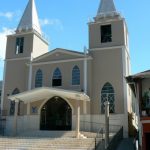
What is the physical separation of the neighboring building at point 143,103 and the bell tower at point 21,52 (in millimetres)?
14648

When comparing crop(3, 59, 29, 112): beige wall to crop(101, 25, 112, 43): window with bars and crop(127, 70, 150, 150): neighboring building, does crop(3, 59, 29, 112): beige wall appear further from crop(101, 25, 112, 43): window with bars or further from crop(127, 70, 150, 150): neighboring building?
crop(127, 70, 150, 150): neighboring building

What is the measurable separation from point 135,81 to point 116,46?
11.2 meters

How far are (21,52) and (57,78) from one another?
5579 millimetres

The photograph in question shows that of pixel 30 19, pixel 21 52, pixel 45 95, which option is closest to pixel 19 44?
pixel 21 52

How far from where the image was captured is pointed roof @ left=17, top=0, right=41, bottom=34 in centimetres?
3211

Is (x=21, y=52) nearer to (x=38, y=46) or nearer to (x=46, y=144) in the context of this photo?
(x=38, y=46)

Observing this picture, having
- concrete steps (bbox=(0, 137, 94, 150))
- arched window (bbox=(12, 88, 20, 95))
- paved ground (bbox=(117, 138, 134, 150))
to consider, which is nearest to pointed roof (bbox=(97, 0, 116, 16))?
arched window (bbox=(12, 88, 20, 95))

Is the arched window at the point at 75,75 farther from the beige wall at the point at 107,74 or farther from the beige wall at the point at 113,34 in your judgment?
the beige wall at the point at 113,34

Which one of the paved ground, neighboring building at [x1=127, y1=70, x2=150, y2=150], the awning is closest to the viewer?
neighboring building at [x1=127, y1=70, x2=150, y2=150]

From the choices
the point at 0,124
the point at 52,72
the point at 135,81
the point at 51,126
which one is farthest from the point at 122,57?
the point at 0,124

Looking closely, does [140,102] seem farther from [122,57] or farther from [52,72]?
[52,72]

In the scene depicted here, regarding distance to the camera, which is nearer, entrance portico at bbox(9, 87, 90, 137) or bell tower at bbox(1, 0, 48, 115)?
entrance portico at bbox(9, 87, 90, 137)

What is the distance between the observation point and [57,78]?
28062 millimetres

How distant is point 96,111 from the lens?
26000 mm
